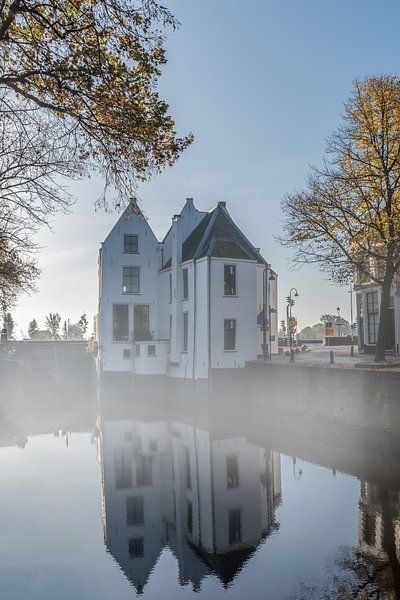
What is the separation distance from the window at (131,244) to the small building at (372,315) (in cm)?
1705

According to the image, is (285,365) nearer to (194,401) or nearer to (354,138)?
(194,401)

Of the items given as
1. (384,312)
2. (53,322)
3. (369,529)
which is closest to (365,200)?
(384,312)

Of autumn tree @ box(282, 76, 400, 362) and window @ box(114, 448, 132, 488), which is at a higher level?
autumn tree @ box(282, 76, 400, 362)

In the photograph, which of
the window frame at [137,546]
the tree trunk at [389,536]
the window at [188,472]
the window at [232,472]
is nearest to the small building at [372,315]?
the window at [232,472]

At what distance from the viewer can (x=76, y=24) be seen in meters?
7.08

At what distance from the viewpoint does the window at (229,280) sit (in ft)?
108

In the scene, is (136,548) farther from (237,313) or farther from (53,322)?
(53,322)

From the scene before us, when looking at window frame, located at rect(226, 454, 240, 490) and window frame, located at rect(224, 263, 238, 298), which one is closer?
window frame, located at rect(226, 454, 240, 490)

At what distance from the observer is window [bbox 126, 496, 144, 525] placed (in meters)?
12.5

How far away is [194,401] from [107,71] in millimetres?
27488

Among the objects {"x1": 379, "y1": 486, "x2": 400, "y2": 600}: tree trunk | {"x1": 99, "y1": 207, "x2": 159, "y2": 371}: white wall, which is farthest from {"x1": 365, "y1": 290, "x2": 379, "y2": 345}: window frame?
{"x1": 379, "y1": 486, "x2": 400, "y2": 600}: tree trunk

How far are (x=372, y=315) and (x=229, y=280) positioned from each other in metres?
9.24

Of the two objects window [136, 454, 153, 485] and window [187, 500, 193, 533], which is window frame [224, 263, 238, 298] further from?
window [187, 500, 193, 533]

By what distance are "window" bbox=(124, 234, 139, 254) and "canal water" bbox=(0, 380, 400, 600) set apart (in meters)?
17.9
